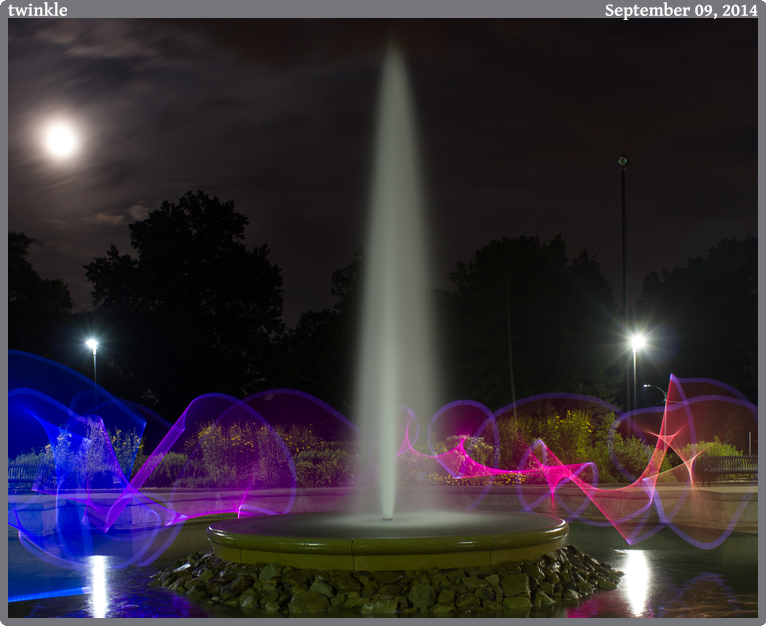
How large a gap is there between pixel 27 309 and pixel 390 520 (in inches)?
1817

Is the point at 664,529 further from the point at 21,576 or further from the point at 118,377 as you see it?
the point at 118,377

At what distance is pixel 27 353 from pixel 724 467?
44294mm

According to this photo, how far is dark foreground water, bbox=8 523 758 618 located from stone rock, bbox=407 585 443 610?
1.72 ft

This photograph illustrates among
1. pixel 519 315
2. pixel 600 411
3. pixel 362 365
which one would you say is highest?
pixel 519 315

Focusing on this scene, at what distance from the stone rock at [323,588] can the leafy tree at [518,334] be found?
32243mm

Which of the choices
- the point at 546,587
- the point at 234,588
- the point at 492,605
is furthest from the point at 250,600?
the point at 546,587

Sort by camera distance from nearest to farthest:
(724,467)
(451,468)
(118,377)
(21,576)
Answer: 1. (21,576)
2. (724,467)
3. (451,468)
4. (118,377)

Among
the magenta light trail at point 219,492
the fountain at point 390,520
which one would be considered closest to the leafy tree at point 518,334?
the magenta light trail at point 219,492

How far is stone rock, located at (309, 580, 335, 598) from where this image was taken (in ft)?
28.3

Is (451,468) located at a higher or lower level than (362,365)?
lower

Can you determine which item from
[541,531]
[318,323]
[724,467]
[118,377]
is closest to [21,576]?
[541,531]

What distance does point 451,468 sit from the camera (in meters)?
21.1

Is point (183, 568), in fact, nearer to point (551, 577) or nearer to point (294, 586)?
point (294, 586)

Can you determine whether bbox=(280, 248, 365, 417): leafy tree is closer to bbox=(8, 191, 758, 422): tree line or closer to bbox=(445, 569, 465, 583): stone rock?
bbox=(8, 191, 758, 422): tree line
